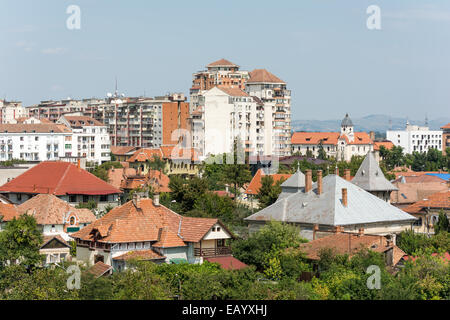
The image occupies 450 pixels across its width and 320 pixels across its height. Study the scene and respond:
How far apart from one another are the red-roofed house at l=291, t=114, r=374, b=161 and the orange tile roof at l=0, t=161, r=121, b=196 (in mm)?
82564

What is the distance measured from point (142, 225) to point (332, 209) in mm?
10933

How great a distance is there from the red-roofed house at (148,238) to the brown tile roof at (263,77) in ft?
282

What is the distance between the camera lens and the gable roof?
125 ft

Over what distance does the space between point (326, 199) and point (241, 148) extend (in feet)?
196

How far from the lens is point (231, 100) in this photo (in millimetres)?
113750

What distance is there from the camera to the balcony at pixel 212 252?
38719 mm

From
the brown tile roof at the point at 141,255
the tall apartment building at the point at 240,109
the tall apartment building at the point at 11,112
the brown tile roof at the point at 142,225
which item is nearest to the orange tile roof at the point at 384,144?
the tall apartment building at the point at 240,109

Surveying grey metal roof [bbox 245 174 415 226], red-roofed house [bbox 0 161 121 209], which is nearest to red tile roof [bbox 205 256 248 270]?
grey metal roof [bbox 245 174 415 226]

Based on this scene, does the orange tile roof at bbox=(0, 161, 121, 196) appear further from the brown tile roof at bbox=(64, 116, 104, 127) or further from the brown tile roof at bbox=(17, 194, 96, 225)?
the brown tile roof at bbox=(64, 116, 104, 127)

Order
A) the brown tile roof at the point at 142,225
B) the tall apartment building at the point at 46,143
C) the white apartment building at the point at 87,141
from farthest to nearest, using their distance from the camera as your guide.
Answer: the white apartment building at the point at 87,141 → the tall apartment building at the point at 46,143 → the brown tile roof at the point at 142,225

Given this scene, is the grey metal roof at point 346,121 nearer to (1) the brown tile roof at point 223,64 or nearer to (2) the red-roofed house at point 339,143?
(2) the red-roofed house at point 339,143

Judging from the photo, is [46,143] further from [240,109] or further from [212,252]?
[212,252]

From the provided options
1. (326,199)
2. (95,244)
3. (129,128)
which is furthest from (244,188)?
(129,128)
